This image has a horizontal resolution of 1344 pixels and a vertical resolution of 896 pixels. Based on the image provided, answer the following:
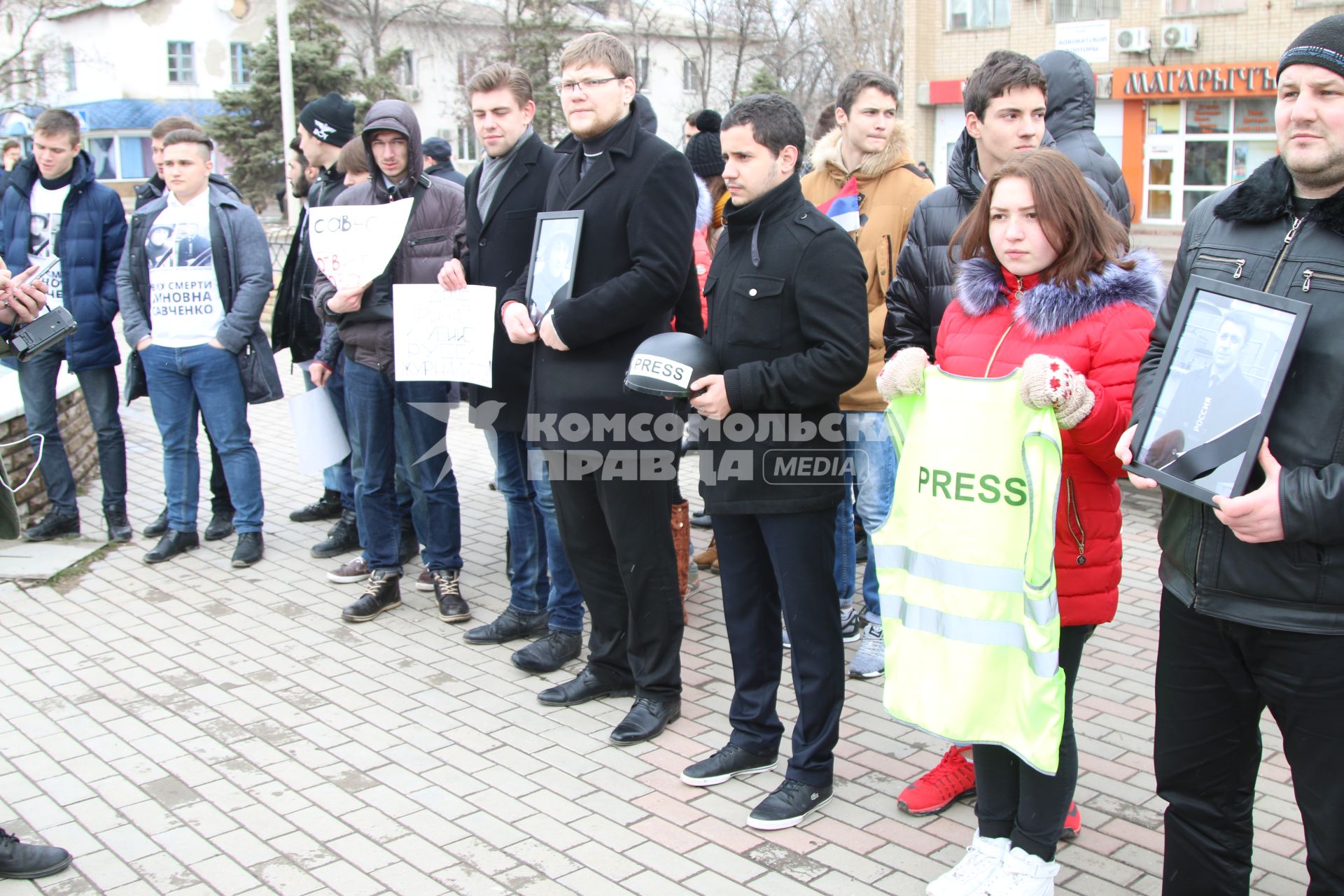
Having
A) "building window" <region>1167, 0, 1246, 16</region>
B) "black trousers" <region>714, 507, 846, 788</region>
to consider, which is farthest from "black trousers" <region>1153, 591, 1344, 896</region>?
"building window" <region>1167, 0, 1246, 16</region>

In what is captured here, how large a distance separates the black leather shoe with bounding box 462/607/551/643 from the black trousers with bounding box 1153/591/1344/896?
3.13 meters

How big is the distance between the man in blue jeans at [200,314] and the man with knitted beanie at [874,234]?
11.2ft

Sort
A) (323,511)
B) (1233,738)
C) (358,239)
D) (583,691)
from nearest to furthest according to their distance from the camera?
(1233,738)
(583,691)
(358,239)
(323,511)

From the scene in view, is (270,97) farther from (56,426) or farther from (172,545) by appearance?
(172,545)

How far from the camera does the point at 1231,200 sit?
272 centimetres

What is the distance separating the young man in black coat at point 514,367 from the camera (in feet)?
16.6

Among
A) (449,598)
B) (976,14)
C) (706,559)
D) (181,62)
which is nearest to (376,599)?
(449,598)

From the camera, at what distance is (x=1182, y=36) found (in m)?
31.6

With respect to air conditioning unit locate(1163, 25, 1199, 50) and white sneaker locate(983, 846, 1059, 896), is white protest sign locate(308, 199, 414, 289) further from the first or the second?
air conditioning unit locate(1163, 25, 1199, 50)

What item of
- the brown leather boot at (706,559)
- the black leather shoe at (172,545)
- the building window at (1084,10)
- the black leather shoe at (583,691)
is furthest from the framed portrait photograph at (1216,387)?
the building window at (1084,10)

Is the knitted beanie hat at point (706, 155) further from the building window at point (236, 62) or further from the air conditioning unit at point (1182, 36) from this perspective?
the building window at point (236, 62)

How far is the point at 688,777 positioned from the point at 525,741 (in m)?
0.73

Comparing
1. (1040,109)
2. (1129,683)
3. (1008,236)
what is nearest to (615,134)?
(1040,109)

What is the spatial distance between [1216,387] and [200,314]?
5555 millimetres
